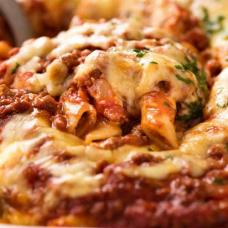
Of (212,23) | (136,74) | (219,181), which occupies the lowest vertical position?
(219,181)

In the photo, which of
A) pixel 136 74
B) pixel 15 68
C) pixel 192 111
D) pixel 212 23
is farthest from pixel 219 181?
pixel 212 23

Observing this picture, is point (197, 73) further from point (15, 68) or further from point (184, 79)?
point (15, 68)

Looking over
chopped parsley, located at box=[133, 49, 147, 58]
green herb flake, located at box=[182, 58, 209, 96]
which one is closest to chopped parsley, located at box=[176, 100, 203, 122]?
green herb flake, located at box=[182, 58, 209, 96]

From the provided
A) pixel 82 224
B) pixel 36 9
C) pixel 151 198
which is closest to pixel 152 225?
pixel 151 198

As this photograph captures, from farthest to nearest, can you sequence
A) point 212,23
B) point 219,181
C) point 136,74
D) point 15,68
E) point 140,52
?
point 212,23
point 15,68
point 140,52
point 136,74
point 219,181

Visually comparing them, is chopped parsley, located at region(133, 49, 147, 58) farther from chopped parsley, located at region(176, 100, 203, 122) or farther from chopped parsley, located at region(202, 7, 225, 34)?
chopped parsley, located at region(202, 7, 225, 34)
